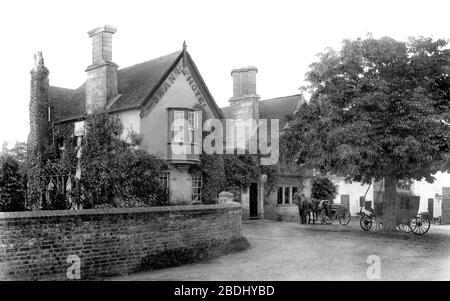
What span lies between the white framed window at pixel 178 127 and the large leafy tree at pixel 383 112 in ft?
20.0

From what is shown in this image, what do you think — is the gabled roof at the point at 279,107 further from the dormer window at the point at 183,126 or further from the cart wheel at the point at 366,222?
the cart wheel at the point at 366,222

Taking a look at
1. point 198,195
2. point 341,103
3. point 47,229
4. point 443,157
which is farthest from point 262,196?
point 47,229

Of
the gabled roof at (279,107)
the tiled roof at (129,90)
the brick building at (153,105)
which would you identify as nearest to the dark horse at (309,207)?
the brick building at (153,105)

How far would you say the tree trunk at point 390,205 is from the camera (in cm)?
2184

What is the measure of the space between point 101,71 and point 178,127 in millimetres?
5097

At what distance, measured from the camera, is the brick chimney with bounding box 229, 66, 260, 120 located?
29.0m

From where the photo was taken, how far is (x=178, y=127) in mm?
23297

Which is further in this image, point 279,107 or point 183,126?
point 279,107

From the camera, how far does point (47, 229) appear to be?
1012cm

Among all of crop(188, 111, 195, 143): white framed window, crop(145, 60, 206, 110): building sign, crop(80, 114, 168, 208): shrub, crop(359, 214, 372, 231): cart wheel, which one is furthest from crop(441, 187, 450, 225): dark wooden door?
crop(80, 114, 168, 208): shrub

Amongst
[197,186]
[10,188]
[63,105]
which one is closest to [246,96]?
[197,186]

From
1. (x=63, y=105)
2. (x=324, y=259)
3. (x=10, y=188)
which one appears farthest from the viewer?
(x=63, y=105)

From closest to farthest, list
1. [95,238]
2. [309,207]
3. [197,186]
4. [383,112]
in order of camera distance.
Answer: [95,238] → [383,112] → [197,186] → [309,207]

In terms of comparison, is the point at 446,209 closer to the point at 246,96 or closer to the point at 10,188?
the point at 246,96
